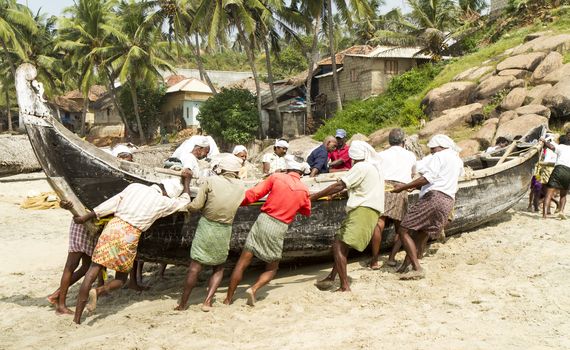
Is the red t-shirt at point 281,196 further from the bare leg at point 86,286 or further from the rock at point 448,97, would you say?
the rock at point 448,97

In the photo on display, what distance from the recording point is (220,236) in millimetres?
4965

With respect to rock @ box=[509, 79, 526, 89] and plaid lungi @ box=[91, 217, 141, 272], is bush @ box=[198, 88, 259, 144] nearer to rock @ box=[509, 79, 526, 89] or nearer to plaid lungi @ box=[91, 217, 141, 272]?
rock @ box=[509, 79, 526, 89]

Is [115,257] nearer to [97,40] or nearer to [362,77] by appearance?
[362,77]

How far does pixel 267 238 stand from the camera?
196 inches

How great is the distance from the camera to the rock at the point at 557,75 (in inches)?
597

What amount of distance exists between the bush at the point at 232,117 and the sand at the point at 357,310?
1880 cm

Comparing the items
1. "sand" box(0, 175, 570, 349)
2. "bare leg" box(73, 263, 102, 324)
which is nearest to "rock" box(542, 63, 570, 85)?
"sand" box(0, 175, 570, 349)

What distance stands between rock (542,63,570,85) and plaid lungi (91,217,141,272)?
14233 millimetres

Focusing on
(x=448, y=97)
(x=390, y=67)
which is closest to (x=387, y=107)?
(x=448, y=97)

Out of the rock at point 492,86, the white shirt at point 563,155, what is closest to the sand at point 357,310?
the white shirt at point 563,155

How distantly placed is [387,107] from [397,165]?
1611 cm

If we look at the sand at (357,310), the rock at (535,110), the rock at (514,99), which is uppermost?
the rock at (514,99)

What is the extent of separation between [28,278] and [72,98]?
40078mm

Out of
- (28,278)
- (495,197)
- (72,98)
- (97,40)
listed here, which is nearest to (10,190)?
(28,278)
